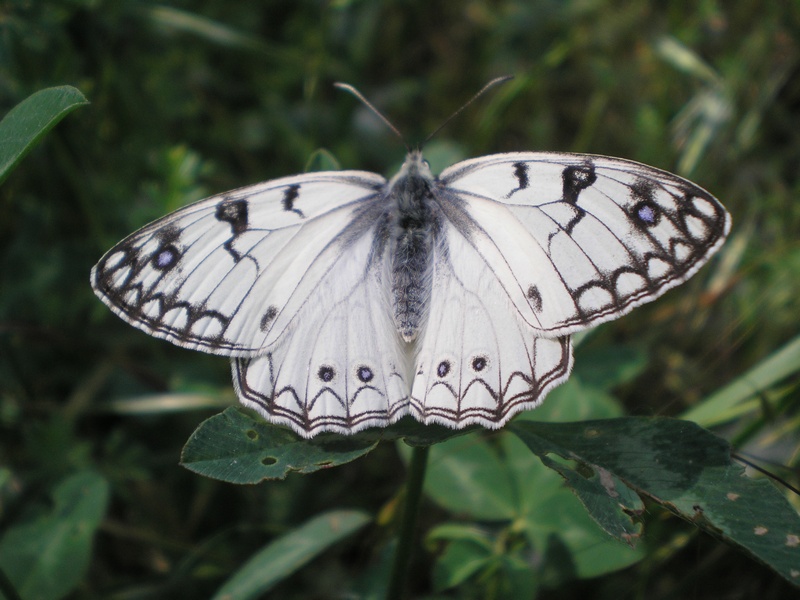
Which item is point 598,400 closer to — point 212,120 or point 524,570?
point 524,570

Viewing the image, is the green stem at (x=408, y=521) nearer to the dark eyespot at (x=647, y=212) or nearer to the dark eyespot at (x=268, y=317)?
the dark eyespot at (x=268, y=317)

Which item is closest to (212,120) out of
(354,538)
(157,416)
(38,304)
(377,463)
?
(38,304)

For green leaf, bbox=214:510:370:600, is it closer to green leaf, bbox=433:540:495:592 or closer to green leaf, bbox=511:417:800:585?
green leaf, bbox=433:540:495:592

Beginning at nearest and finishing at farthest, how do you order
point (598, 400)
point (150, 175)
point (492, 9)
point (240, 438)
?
point (240, 438)
point (598, 400)
point (150, 175)
point (492, 9)

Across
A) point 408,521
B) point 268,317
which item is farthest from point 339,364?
point 408,521

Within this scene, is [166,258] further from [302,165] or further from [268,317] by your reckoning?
[302,165]

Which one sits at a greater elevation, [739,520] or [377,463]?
[377,463]

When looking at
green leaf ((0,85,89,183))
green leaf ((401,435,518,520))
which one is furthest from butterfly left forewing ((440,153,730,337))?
green leaf ((0,85,89,183))
